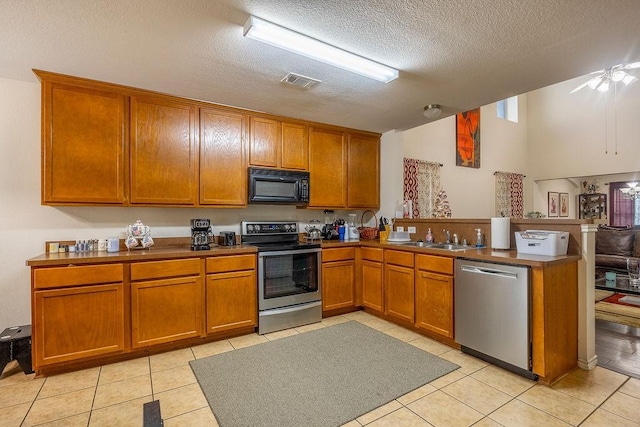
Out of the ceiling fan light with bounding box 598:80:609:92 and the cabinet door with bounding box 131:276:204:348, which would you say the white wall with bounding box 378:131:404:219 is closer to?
the cabinet door with bounding box 131:276:204:348

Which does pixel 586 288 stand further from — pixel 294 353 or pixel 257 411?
pixel 257 411

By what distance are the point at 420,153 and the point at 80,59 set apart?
5.04 meters

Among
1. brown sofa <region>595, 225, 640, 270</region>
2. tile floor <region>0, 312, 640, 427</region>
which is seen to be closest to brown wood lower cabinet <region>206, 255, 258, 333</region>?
tile floor <region>0, 312, 640, 427</region>

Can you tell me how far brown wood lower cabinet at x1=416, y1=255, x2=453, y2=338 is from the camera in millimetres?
2904

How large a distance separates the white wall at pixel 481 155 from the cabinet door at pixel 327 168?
190cm

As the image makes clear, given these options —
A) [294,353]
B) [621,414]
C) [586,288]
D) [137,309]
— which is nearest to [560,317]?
[586,288]

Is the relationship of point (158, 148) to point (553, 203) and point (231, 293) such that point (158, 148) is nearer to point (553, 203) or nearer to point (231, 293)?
point (231, 293)

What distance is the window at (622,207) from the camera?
7.70 m

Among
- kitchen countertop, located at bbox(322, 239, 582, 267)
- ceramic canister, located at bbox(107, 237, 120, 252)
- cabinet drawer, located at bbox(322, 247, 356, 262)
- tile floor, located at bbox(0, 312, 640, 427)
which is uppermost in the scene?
ceramic canister, located at bbox(107, 237, 120, 252)

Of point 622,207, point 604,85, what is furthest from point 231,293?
point 622,207

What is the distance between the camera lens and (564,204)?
8.51m

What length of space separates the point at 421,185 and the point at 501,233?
2.95 m

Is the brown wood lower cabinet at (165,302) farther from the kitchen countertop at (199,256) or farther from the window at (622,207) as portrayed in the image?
the window at (622,207)

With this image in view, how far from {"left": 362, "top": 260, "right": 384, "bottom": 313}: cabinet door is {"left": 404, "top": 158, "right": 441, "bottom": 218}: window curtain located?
206 cm
